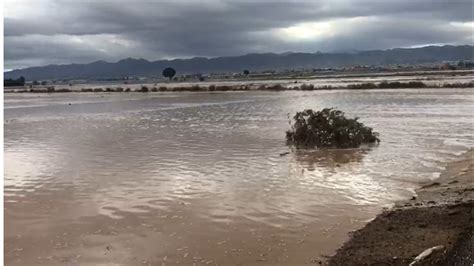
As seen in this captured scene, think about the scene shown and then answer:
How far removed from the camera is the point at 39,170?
39.6 ft

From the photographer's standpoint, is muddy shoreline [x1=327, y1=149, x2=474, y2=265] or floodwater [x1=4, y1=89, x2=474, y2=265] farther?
floodwater [x1=4, y1=89, x2=474, y2=265]

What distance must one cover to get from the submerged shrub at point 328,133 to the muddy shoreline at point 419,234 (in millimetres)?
6254

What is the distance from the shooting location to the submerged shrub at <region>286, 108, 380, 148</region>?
1520 cm

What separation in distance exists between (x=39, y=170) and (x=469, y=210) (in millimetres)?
8894

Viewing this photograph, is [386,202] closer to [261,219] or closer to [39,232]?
[261,219]

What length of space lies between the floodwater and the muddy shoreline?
346 millimetres

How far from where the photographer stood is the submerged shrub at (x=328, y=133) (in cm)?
1520

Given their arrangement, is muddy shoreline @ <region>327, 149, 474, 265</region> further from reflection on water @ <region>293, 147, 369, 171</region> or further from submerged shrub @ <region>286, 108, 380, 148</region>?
submerged shrub @ <region>286, 108, 380, 148</region>

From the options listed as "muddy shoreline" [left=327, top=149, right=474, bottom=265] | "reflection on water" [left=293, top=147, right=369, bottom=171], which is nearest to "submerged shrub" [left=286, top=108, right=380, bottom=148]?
"reflection on water" [left=293, top=147, right=369, bottom=171]

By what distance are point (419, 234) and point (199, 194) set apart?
13.5 feet

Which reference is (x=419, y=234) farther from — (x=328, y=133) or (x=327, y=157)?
(x=328, y=133)

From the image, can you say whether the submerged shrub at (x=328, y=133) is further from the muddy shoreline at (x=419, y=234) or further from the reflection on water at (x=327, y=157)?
the muddy shoreline at (x=419, y=234)

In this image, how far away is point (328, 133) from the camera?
15.2 m

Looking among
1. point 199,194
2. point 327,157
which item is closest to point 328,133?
point 327,157
